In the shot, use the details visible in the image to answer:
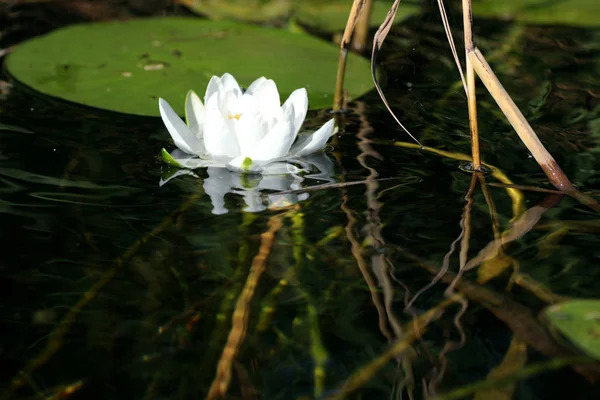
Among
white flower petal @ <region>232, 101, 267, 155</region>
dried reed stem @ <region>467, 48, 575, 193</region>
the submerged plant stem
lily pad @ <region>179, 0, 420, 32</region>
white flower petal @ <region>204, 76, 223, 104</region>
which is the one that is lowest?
lily pad @ <region>179, 0, 420, 32</region>

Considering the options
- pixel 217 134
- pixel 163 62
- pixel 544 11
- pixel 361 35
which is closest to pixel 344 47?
pixel 217 134

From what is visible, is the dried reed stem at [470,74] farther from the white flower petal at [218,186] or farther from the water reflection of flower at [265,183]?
the white flower petal at [218,186]

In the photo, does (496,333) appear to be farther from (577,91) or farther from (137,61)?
(137,61)

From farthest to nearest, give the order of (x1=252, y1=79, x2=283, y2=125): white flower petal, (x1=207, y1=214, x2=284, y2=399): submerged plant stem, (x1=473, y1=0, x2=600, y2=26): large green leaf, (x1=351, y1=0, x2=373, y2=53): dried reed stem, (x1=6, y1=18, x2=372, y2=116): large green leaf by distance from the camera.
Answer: (x1=473, y1=0, x2=600, y2=26): large green leaf < (x1=351, y1=0, x2=373, y2=53): dried reed stem < (x1=6, y1=18, x2=372, y2=116): large green leaf < (x1=252, y1=79, x2=283, y2=125): white flower petal < (x1=207, y1=214, x2=284, y2=399): submerged plant stem

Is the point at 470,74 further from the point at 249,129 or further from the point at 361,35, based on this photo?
the point at 361,35

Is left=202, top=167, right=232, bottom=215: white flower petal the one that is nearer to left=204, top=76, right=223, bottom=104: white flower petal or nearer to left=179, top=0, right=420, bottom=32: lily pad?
left=204, top=76, right=223, bottom=104: white flower petal

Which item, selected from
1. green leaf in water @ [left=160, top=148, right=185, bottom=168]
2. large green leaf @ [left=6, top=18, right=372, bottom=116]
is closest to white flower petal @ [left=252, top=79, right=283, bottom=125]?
green leaf in water @ [left=160, top=148, right=185, bottom=168]
